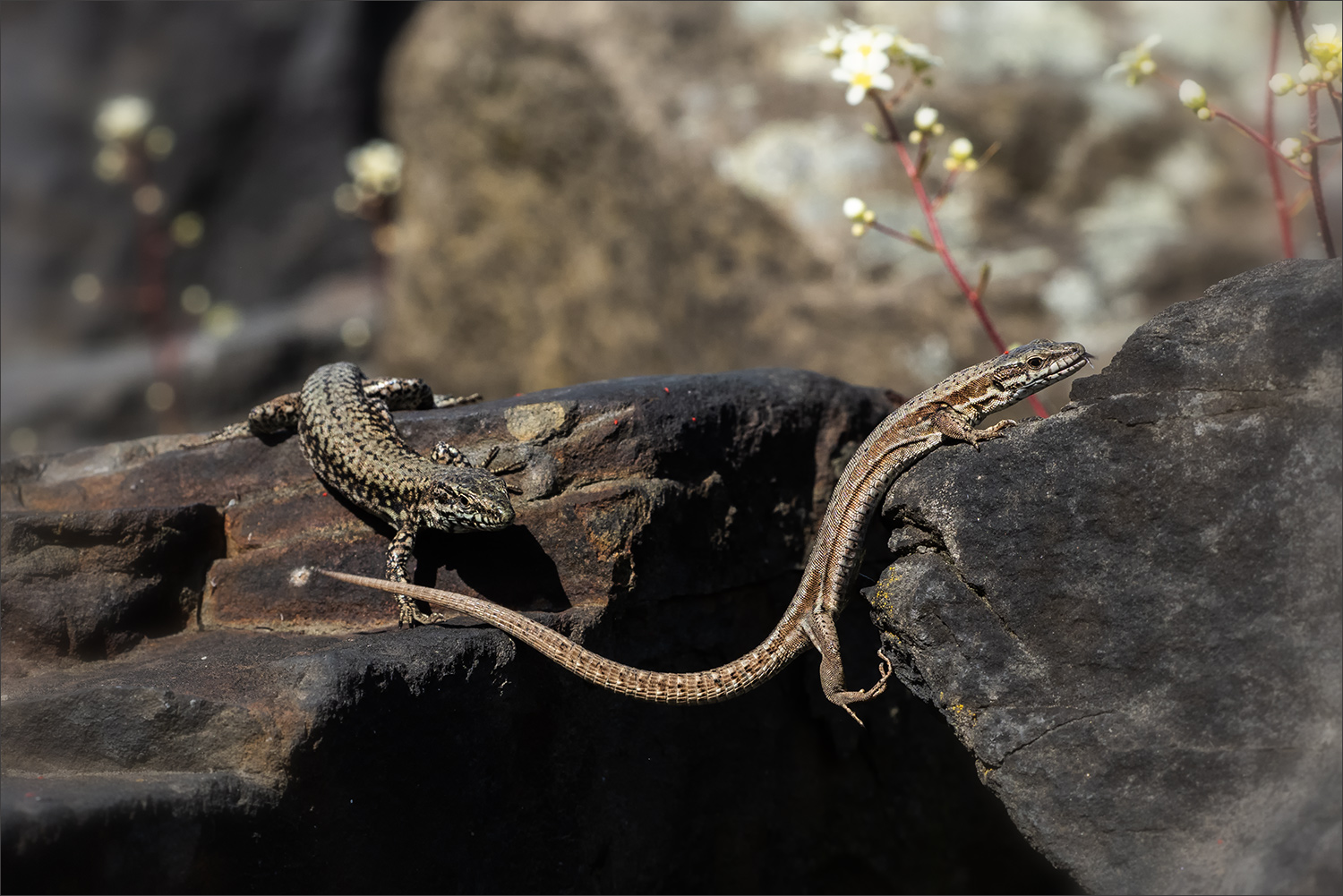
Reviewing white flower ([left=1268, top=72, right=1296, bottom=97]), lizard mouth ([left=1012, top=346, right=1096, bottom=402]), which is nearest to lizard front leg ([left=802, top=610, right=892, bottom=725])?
lizard mouth ([left=1012, top=346, right=1096, bottom=402])

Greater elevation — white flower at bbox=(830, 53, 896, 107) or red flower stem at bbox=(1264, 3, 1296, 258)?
white flower at bbox=(830, 53, 896, 107)

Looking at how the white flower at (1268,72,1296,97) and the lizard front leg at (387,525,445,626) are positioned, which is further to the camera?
the lizard front leg at (387,525,445,626)

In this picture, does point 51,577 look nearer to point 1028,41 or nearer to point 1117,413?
point 1117,413

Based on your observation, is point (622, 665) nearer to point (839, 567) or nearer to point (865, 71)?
point (839, 567)

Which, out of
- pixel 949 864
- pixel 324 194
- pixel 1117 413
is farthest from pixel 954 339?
pixel 324 194

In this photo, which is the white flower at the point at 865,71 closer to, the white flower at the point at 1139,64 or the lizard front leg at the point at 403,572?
the white flower at the point at 1139,64

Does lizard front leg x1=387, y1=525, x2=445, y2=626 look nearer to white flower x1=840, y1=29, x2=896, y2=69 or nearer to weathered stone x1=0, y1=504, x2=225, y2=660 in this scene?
weathered stone x1=0, y1=504, x2=225, y2=660

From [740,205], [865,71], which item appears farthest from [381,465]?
[740,205]

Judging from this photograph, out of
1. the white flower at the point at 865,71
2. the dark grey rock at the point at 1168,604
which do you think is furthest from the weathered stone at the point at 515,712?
the white flower at the point at 865,71
